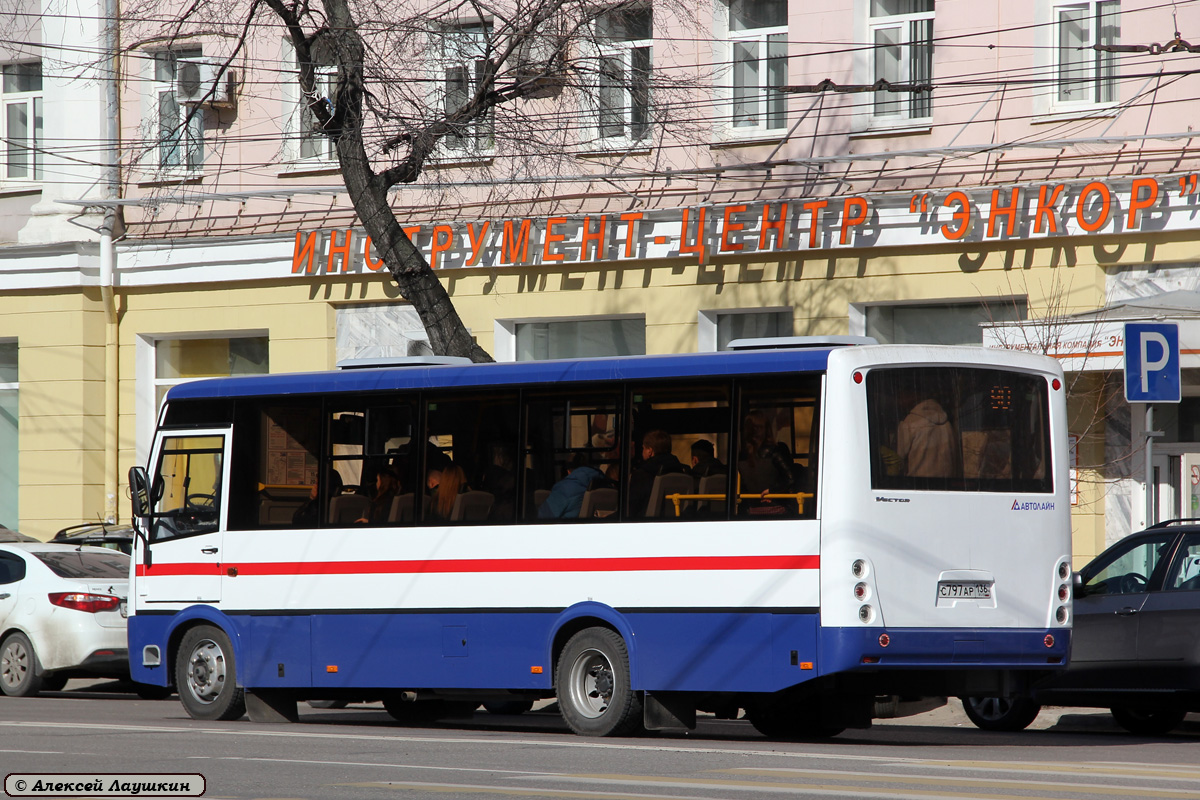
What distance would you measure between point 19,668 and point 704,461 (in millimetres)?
8494

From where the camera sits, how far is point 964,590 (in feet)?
40.1

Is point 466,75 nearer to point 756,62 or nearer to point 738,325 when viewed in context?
point 756,62

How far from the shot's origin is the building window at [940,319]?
20.9 meters

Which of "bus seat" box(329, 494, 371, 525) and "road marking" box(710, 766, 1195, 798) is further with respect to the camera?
"bus seat" box(329, 494, 371, 525)

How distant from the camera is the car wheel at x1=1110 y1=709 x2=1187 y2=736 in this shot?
46.9 feet

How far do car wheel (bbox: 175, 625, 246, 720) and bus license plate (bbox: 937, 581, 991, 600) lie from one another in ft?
19.0

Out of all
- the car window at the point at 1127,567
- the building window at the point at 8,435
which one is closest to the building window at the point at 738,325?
the car window at the point at 1127,567

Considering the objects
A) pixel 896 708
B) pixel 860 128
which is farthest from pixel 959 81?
pixel 896 708

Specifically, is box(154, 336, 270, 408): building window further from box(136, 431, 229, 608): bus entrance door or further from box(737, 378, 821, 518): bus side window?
box(737, 378, 821, 518): bus side window

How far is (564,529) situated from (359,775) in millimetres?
3763

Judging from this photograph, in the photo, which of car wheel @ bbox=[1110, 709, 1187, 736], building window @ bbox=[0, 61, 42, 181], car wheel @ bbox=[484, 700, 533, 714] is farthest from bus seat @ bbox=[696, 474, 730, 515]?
building window @ bbox=[0, 61, 42, 181]

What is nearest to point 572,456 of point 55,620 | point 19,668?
point 55,620

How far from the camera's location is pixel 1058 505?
→ 12695 mm

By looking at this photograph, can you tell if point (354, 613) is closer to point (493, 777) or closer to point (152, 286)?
point (493, 777)
